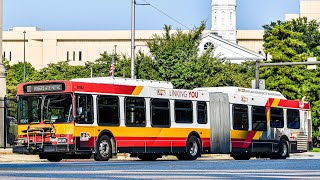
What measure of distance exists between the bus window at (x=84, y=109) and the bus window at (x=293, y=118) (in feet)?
45.4

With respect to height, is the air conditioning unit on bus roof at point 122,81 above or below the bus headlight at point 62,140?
above

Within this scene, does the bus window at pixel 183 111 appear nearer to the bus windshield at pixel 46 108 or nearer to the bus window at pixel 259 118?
the bus window at pixel 259 118

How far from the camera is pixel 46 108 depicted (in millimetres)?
31250

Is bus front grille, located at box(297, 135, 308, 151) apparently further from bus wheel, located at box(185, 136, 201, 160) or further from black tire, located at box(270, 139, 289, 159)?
bus wheel, located at box(185, 136, 201, 160)

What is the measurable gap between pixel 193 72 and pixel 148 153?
18.7m

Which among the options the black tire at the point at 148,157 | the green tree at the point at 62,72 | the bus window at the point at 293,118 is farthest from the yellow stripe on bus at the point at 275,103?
the green tree at the point at 62,72

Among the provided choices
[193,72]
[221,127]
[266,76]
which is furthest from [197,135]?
[266,76]

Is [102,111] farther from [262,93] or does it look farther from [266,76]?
[266,76]

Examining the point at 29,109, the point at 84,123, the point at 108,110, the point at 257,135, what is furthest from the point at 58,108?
the point at 257,135

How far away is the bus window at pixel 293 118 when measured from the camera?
42688 mm

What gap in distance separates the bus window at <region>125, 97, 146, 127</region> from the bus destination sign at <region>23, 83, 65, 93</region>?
9.06ft

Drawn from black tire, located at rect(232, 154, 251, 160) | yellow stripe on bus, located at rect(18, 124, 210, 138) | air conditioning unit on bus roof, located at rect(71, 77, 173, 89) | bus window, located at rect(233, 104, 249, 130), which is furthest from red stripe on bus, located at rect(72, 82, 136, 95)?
black tire, located at rect(232, 154, 251, 160)

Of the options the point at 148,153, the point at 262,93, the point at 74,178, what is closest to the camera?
the point at 74,178

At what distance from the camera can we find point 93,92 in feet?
103
